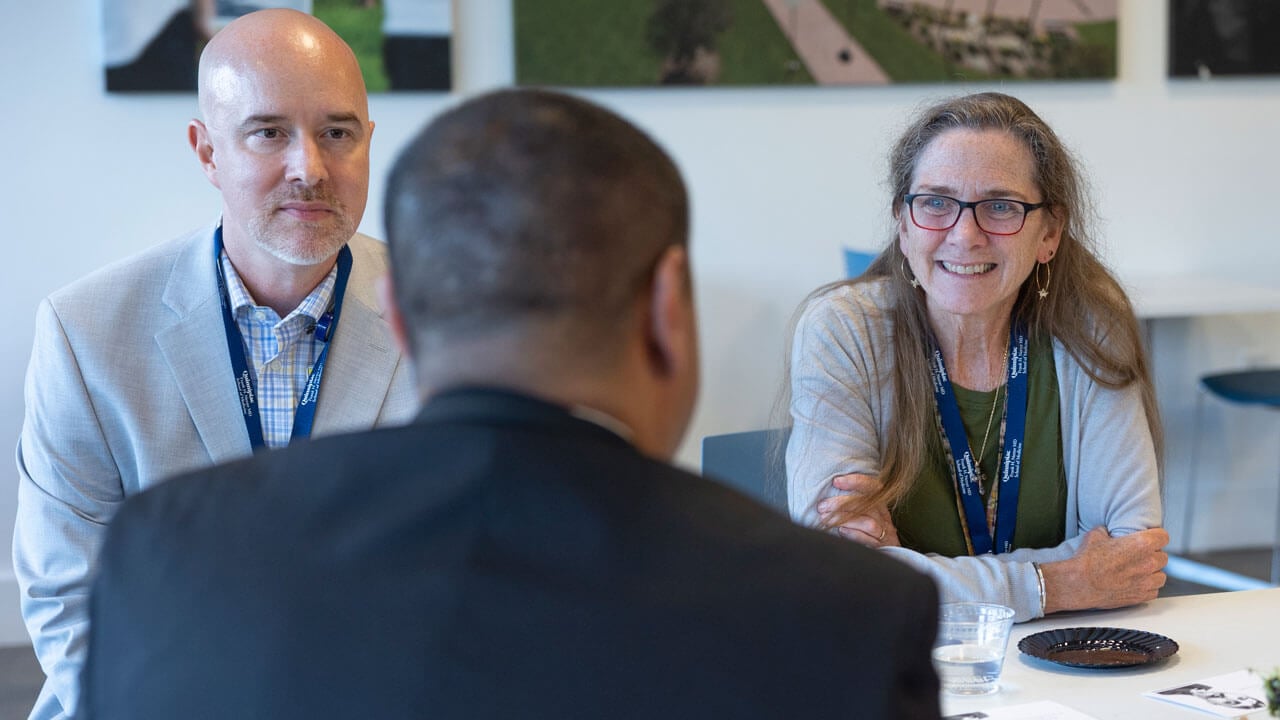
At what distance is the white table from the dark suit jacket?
0.77 meters

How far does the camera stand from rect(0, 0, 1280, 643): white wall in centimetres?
425

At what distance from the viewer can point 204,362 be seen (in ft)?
6.40

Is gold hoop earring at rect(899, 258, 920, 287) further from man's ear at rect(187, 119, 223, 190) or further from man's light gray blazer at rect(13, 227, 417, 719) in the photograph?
man's ear at rect(187, 119, 223, 190)

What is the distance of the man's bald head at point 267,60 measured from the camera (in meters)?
1.98

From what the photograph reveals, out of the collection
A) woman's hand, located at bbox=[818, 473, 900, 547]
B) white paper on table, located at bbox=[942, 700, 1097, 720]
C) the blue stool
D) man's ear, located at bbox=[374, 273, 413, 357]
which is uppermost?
man's ear, located at bbox=[374, 273, 413, 357]

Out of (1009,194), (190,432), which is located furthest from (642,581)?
(1009,194)

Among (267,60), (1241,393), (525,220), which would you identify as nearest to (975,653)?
(525,220)

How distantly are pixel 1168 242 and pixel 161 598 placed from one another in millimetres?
4753

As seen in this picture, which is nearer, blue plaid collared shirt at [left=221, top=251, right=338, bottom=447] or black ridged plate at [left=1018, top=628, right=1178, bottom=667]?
black ridged plate at [left=1018, top=628, right=1178, bottom=667]

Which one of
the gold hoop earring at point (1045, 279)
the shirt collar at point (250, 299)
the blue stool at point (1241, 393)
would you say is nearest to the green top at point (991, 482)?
the gold hoop earring at point (1045, 279)

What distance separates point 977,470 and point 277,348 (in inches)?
45.3

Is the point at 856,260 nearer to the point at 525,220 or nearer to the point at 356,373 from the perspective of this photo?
the point at 356,373

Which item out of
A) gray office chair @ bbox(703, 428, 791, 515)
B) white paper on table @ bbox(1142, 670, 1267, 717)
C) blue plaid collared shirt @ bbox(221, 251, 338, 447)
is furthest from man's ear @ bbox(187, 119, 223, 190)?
white paper on table @ bbox(1142, 670, 1267, 717)

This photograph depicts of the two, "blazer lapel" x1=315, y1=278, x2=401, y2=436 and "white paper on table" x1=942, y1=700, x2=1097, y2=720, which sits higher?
"blazer lapel" x1=315, y1=278, x2=401, y2=436
